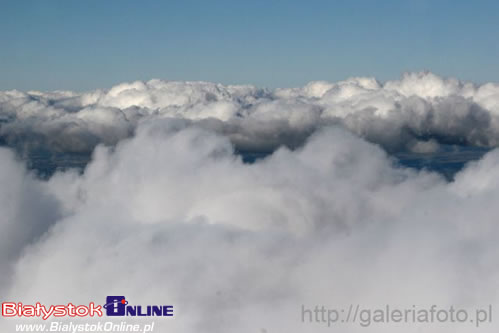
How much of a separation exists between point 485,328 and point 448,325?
12354 millimetres

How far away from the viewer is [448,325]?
7815 inches

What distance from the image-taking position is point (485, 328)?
18950cm
